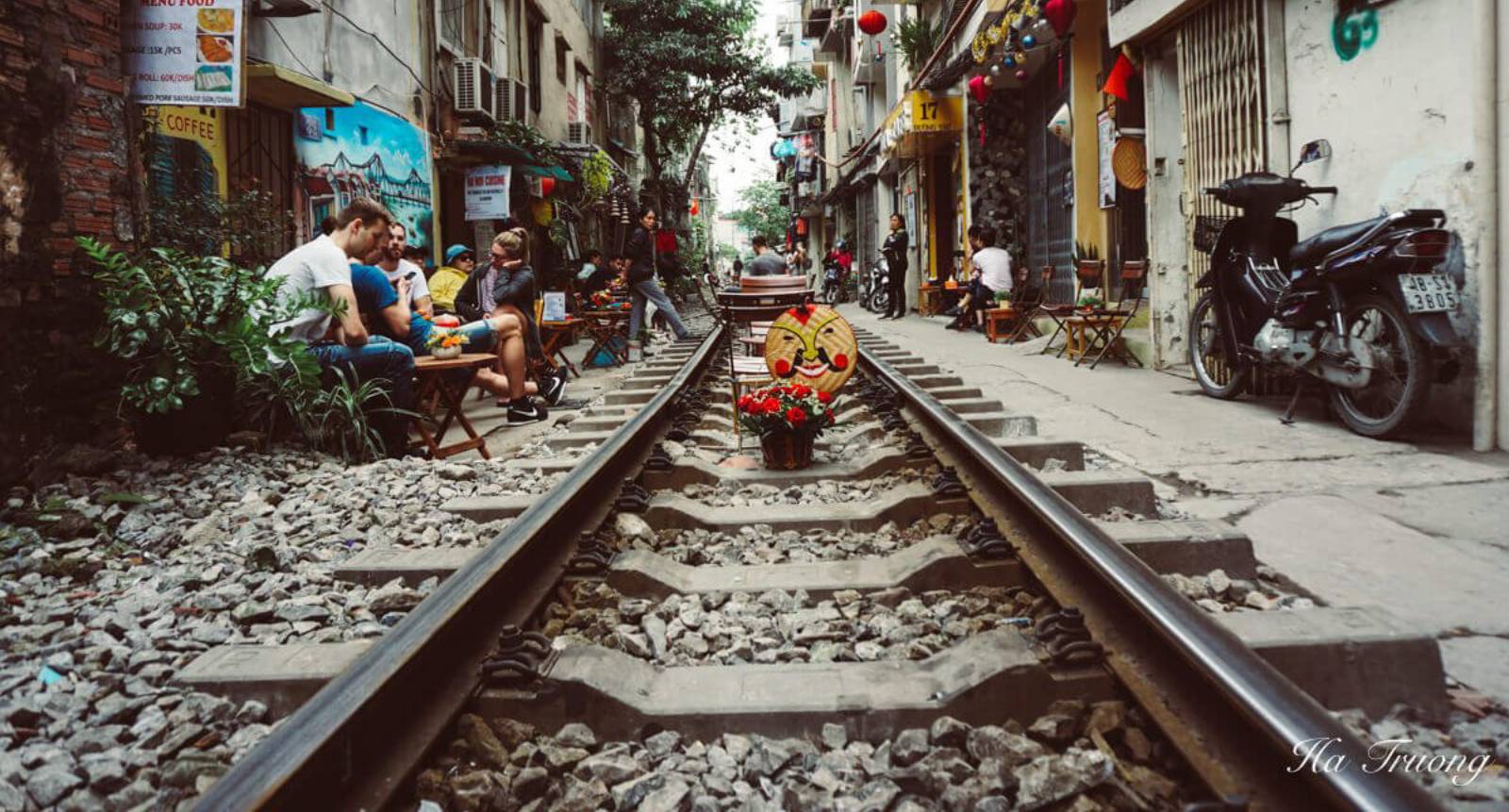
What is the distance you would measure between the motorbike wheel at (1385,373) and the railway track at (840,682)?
249cm

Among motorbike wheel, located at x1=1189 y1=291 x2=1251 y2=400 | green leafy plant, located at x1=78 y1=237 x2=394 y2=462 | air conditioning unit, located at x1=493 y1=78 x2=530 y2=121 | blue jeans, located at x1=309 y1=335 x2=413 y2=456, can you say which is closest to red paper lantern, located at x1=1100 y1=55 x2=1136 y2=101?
motorbike wheel, located at x1=1189 y1=291 x2=1251 y2=400

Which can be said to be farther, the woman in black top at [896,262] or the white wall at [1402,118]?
the woman in black top at [896,262]

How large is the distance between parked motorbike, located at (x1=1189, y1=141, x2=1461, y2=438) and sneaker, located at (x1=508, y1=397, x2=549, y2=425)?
15.3 ft

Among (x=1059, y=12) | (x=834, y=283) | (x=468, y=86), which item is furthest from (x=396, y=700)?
(x=834, y=283)

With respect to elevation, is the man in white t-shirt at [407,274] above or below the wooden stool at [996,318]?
above

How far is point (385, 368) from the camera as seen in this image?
5605 millimetres

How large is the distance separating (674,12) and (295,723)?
27.1 m

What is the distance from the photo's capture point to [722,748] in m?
2.03

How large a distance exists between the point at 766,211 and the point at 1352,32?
7110 cm

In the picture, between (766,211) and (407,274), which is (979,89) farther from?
(766,211)

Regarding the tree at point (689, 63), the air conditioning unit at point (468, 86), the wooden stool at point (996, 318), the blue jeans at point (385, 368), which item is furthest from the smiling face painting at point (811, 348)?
the tree at point (689, 63)

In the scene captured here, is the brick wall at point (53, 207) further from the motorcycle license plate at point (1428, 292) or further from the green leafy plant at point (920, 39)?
the green leafy plant at point (920, 39)

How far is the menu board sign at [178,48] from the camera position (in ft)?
18.7

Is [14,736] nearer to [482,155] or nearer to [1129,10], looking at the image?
[1129,10]
